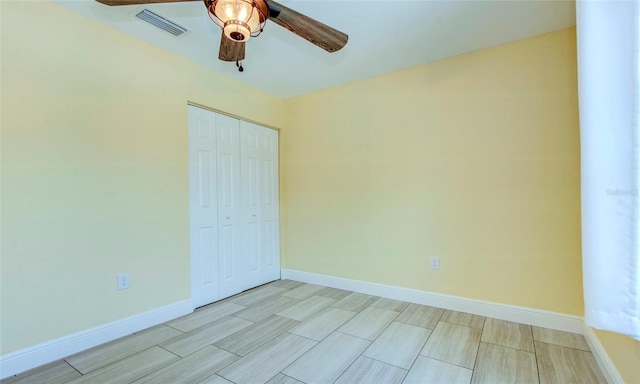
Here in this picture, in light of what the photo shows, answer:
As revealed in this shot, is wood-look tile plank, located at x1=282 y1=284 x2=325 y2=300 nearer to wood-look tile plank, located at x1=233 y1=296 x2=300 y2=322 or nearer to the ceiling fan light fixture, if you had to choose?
wood-look tile plank, located at x1=233 y1=296 x2=300 y2=322

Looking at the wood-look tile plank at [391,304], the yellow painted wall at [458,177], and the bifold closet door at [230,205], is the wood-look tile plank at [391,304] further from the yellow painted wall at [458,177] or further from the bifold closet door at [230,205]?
the bifold closet door at [230,205]

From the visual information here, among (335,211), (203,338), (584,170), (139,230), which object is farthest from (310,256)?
(584,170)

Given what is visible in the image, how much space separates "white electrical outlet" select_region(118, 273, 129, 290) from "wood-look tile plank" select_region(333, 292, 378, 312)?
5.99 ft

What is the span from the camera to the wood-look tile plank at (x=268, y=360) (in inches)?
66.6

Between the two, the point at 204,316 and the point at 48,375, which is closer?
the point at 48,375

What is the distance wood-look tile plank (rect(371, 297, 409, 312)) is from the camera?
2.70 m

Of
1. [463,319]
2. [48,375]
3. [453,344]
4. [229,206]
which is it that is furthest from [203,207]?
[463,319]

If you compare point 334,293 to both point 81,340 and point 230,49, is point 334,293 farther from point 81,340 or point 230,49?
point 230,49

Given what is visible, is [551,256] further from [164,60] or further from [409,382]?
[164,60]

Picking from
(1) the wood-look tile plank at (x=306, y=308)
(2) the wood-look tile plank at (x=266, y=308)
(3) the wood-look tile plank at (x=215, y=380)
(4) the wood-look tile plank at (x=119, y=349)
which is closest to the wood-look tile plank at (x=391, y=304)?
(1) the wood-look tile plank at (x=306, y=308)

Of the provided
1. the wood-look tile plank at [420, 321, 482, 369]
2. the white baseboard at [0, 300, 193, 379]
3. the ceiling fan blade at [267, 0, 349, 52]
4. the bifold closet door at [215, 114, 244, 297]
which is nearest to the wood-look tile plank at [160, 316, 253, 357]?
the white baseboard at [0, 300, 193, 379]

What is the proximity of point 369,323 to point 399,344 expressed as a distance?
387mm

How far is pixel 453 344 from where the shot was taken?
2031 mm

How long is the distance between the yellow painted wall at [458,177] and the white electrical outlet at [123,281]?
1.92 meters
